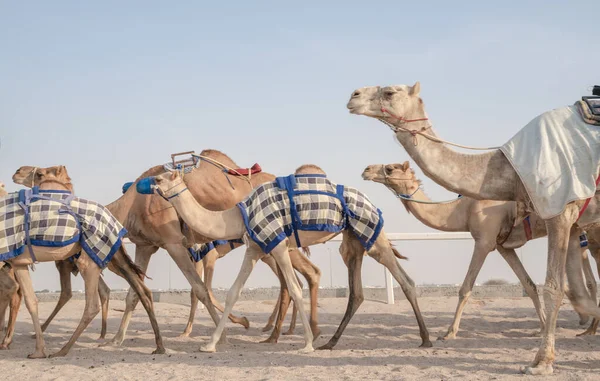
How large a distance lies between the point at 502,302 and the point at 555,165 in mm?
7692

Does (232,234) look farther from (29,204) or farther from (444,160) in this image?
(444,160)

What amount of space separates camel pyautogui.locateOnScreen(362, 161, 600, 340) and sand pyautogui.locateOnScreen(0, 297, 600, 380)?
2.62 feet

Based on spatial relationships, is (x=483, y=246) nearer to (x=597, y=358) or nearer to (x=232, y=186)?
(x=597, y=358)

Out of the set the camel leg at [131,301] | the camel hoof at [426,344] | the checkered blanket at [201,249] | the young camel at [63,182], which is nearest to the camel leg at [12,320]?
the young camel at [63,182]

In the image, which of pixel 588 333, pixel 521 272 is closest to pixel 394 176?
pixel 521 272

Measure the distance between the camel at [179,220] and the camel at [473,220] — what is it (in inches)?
63.2

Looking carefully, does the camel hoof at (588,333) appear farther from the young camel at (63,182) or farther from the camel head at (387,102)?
the young camel at (63,182)

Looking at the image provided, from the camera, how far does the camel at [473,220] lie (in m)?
10.2

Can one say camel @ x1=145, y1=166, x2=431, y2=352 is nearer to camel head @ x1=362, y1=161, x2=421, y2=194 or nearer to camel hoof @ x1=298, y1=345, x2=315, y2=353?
camel hoof @ x1=298, y1=345, x2=315, y2=353

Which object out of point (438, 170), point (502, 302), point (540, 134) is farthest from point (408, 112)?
point (502, 302)

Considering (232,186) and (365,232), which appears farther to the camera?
(232,186)

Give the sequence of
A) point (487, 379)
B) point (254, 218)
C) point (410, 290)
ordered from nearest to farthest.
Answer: point (487, 379) → point (254, 218) → point (410, 290)

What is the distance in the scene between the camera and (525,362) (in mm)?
7441

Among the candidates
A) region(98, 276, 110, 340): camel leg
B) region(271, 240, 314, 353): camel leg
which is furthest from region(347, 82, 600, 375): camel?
region(98, 276, 110, 340): camel leg
